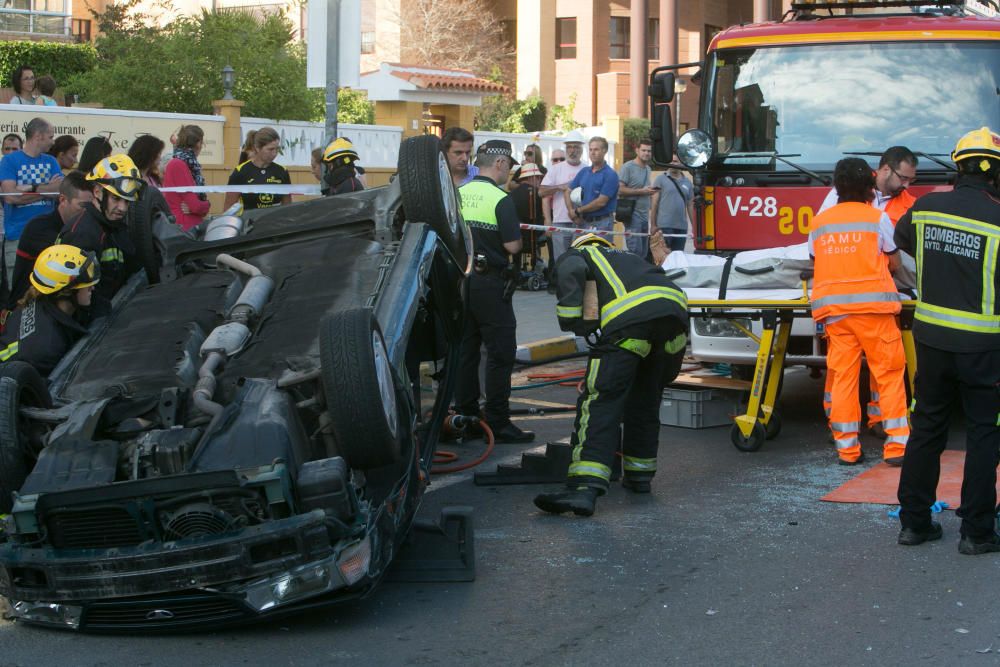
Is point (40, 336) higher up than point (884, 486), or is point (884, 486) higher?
point (40, 336)

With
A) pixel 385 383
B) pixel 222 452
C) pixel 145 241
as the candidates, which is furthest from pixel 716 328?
pixel 222 452

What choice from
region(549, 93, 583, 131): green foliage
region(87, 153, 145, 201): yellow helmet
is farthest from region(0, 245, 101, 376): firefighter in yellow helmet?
region(549, 93, 583, 131): green foliage

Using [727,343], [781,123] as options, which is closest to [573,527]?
[727,343]

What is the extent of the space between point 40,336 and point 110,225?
3.49ft

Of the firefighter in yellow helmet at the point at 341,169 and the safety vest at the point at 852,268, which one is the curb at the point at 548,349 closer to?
the firefighter in yellow helmet at the point at 341,169

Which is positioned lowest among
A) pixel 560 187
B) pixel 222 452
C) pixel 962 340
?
pixel 222 452

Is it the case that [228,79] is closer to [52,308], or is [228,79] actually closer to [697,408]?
[697,408]

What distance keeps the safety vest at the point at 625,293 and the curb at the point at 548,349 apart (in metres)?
4.62

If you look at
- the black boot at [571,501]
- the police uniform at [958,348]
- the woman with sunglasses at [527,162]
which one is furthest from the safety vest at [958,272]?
the woman with sunglasses at [527,162]

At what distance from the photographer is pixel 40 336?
18.7ft

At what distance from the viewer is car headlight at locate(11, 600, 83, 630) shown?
4.54 metres

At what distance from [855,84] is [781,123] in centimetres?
55

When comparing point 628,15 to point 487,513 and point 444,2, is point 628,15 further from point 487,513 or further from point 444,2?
point 487,513

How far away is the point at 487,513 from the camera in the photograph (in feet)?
21.1
